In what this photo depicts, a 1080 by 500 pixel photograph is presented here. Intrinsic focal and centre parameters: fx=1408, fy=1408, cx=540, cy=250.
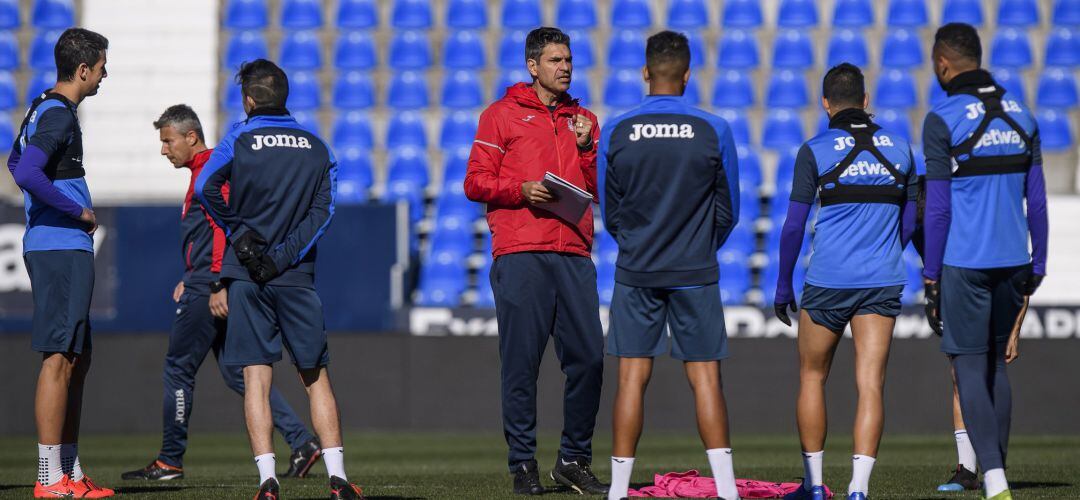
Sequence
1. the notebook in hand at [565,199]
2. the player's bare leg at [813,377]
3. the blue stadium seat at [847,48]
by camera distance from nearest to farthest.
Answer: the player's bare leg at [813,377], the notebook in hand at [565,199], the blue stadium seat at [847,48]

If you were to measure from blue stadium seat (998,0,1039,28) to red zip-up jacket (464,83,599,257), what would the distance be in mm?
12643

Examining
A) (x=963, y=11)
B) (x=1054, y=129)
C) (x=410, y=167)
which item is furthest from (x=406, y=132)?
(x=1054, y=129)

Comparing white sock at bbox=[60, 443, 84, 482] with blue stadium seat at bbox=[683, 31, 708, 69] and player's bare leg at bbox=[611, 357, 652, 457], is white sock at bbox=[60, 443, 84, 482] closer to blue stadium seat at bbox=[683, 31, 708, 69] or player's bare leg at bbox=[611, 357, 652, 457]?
player's bare leg at bbox=[611, 357, 652, 457]

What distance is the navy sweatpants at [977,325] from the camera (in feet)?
18.2

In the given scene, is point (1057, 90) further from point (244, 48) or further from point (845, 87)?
point (845, 87)

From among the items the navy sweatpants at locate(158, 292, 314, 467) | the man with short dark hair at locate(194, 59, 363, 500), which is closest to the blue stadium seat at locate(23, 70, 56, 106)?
the navy sweatpants at locate(158, 292, 314, 467)

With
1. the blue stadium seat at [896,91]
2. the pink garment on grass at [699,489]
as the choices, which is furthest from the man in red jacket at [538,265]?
the blue stadium seat at [896,91]

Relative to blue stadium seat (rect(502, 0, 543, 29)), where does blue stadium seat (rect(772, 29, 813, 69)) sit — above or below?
below

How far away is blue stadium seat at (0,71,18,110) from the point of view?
17.8 metres

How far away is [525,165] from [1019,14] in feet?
42.8

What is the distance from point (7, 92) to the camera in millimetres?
17859

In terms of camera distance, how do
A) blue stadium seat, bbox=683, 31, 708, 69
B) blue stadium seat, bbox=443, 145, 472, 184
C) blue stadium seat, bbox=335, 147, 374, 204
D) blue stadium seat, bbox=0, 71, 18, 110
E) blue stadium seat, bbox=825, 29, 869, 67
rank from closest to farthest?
1. blue stadium seat, bbox=335, 147, 374, 204
2. blue stadium seat, bbox=443, 145, 472, 184
3. blue stadium seat, bbox=825, 29, 869, 67
4. blue stadium seat, bbox=683, 31, 708, 69
5. blue stadium seat, bbox=0, 71, 18, 110

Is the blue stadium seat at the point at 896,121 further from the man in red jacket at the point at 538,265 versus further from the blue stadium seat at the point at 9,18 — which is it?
the blue stadium seat at the point at 9,18

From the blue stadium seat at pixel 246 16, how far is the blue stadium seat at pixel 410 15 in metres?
1.69
